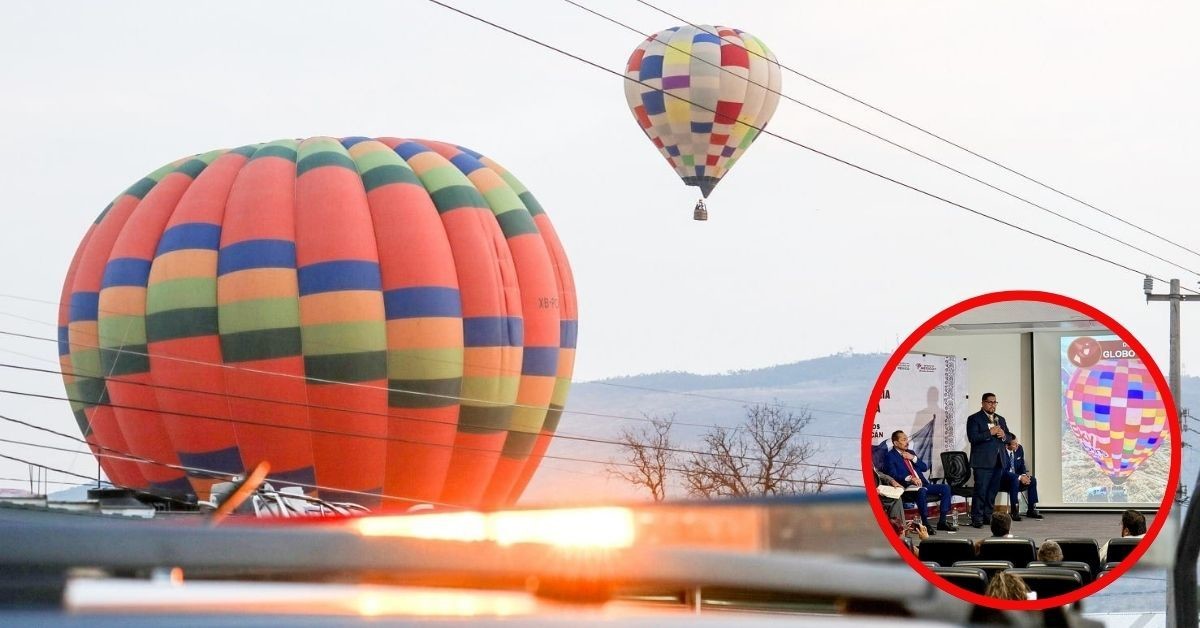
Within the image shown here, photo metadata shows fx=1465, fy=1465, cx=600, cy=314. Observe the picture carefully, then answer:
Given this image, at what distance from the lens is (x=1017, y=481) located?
26.0 inches

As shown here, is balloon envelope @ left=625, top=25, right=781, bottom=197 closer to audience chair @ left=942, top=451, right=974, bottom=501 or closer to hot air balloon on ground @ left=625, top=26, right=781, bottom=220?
hot air balloon on ground @ left=625, top=26, right=781, bottom=220

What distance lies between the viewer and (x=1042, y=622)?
2.08ft

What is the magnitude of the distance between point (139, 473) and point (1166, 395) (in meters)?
11.8

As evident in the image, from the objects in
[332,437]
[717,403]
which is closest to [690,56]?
[332,437]

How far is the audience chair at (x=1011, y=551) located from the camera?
64cm

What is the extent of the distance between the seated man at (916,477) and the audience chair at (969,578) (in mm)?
24

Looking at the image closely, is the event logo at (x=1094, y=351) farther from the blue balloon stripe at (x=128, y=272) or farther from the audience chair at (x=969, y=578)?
the blue balloon stripe at (x=128, y=272)

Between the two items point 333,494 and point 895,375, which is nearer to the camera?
point 895,375

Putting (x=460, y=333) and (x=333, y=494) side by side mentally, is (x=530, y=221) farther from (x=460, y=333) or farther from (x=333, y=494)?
(x=333, y=494)

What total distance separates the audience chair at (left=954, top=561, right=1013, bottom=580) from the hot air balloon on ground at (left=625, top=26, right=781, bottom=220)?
14.2 metres

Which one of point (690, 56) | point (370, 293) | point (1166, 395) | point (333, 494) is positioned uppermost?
point (690, 56)

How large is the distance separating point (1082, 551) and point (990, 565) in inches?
1.7

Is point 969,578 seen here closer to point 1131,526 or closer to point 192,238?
point 1131,526

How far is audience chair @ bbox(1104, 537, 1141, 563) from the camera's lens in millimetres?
647
